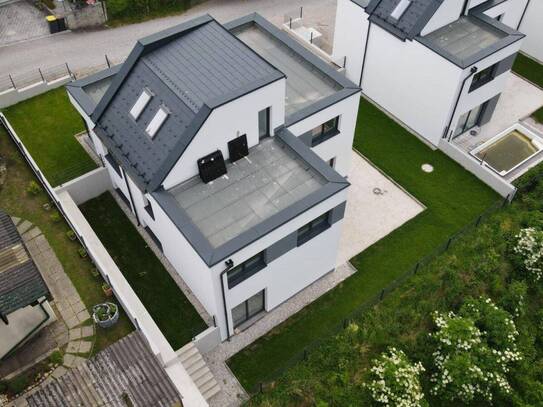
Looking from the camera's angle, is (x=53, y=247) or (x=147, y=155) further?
(x=53, y=247)

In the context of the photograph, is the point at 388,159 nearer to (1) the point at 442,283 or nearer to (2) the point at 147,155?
(1) the point at 442,283

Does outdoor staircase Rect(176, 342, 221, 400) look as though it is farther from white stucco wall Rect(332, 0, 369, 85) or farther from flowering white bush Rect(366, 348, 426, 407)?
white stucco wall Rect(332, 0, 369, 85)

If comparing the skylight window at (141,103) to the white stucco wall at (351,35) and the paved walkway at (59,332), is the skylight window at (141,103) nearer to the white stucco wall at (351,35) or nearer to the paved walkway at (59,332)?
the paved walkway at (59,332)

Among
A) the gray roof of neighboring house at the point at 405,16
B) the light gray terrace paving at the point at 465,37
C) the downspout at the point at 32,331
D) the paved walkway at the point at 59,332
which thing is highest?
the gray roof of neighboring house at the point at 405,16

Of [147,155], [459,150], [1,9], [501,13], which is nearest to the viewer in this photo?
[147,155]

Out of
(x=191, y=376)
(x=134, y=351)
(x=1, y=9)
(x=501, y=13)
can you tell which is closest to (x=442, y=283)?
(x=191, y=376)

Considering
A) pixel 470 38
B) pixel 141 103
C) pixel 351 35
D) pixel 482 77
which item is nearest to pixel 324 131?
pixel 141 103

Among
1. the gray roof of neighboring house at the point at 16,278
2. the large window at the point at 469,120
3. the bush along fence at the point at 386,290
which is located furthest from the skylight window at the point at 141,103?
the large window at the point at 469,120
